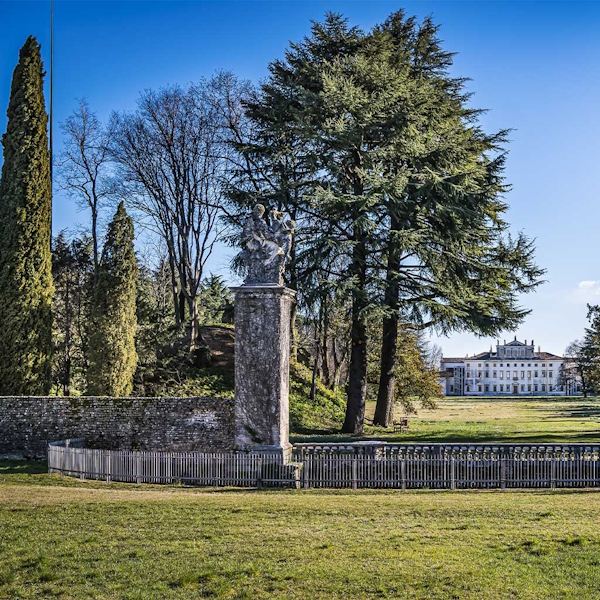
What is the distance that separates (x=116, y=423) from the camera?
2180 centimetres

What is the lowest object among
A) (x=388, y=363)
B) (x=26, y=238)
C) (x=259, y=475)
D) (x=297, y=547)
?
(x=297, y=547)

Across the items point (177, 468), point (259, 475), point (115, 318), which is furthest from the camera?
point (115, 318)

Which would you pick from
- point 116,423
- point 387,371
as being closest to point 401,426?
point 387,371

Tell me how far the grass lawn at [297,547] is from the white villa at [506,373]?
136667 mm

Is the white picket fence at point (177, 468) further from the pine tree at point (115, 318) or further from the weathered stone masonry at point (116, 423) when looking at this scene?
the pine tree at point (115, 318)

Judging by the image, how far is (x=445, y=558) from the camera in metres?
9.79

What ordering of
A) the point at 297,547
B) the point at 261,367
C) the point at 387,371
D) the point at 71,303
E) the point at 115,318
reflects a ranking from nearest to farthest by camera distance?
the point at 297,547, the point at 261,367, the point at 115,318, the point at 387,371, the point at 71,303

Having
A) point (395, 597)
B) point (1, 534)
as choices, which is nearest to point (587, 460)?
point (395, 597)

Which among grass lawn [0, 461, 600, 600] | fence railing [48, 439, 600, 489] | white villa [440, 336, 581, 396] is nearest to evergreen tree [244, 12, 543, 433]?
fence railing [48, 439, 600, 489]

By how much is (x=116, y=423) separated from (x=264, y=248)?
7.50 metres

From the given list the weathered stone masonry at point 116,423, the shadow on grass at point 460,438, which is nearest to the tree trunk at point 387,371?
the shadow on grass at point 460,438

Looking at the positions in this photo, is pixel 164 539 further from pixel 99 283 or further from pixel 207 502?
pixel 99 283

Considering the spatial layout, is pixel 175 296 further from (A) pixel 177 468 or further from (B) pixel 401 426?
(A) pixel 177 468

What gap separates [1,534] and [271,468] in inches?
268
